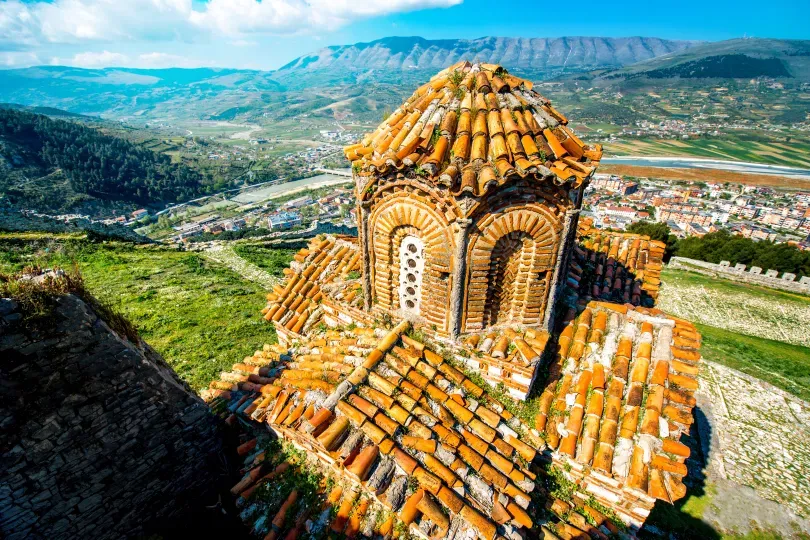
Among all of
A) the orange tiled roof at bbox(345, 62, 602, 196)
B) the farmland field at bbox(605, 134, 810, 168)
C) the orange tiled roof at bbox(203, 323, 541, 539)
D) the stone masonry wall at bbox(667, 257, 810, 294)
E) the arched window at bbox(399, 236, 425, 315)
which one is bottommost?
the farmland field at bbox(605, 134, 810, 168)

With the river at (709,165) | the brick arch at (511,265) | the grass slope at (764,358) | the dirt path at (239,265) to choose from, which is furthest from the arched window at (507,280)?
the river at (709,165)

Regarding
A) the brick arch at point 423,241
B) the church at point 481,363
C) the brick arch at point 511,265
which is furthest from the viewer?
the brick arch at point 423,241

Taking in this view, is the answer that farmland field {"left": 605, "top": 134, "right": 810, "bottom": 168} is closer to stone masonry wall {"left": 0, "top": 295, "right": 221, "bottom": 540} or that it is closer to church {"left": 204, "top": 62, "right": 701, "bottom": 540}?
church {"left": 204, "top": 62, "right": 701, "bottom": 540}

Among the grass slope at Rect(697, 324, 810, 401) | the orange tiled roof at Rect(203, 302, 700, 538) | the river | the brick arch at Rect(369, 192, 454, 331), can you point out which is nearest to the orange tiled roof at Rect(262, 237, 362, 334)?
the brick arch at Rect(369, 192, 454, 331)

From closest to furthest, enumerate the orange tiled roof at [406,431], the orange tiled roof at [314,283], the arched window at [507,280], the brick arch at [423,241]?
the orange tiled roof at [406,431], the brick arch at [423,241], the arched window at [507,280], the orange tiled roof at [314,283]

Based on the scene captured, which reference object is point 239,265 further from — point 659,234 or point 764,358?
point 659,234

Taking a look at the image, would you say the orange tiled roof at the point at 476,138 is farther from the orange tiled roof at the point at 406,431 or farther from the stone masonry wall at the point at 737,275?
the stone masonry wall at the point at 737,275
